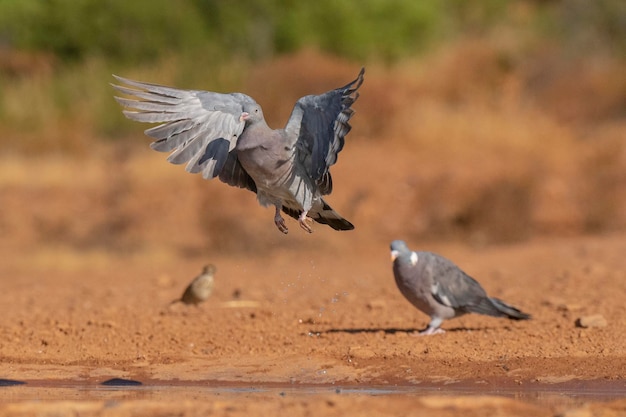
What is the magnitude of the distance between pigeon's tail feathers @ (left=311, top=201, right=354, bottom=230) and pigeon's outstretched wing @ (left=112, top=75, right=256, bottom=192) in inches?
36.2

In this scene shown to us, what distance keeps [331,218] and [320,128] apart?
3.27 feet

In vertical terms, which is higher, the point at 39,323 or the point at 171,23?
the point at 171,23

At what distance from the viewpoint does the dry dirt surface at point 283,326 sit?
291 inches

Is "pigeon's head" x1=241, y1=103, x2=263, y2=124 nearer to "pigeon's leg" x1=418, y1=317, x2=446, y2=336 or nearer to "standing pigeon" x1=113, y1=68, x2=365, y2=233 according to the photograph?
"standing pigeon" x1=113, y1=68, x2=365, y2=233

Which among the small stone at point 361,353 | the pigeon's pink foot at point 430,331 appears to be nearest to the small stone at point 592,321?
the pigeon's pink foot at point 430,331

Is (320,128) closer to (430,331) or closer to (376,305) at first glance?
(430,331)

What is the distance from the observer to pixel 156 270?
50.0 ft

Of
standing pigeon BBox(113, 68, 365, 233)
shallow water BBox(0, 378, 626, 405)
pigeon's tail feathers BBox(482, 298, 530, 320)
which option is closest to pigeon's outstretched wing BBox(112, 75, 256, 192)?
standing pigeon BBox(113, 68, 365, 233)

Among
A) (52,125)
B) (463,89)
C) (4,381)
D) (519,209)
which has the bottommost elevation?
(4,381)

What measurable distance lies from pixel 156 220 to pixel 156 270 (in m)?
2.91

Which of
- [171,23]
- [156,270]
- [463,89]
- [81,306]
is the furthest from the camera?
[171,23]

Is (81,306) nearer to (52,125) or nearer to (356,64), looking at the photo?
(52,125)

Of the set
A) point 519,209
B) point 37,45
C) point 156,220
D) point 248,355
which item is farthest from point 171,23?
point 248,355

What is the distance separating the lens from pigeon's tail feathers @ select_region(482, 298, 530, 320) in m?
8.79
